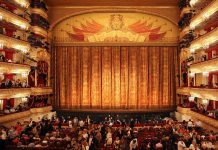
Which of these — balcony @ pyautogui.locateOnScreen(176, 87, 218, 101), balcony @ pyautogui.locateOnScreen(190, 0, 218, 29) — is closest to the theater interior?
balcony @ pyautogui.locateOnScreen(176, 87, 218, 101)

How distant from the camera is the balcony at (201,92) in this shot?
18439 millimetres

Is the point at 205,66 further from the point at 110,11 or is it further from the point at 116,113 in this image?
the point at 110,11

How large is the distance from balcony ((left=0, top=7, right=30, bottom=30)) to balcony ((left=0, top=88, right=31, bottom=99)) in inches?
203

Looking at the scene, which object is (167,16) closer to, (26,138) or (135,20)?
(135,20)

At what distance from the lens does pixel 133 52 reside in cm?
2844

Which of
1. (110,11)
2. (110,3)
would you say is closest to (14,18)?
(110,3)

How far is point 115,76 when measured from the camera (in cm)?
2850

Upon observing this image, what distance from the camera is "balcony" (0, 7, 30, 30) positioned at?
1987 cm

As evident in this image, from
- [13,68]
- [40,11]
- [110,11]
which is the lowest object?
[13,68]

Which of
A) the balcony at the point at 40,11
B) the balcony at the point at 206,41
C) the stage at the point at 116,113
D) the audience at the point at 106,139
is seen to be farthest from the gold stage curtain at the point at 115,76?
the audience at the point at 106,139

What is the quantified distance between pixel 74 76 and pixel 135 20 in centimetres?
826

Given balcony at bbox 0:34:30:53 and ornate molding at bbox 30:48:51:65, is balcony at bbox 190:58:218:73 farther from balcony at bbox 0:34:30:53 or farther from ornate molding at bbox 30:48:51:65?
balcony at bbox 0:34:30:53

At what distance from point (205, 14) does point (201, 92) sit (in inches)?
219

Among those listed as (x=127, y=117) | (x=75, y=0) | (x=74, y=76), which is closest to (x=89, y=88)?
(x=74, y=76)
